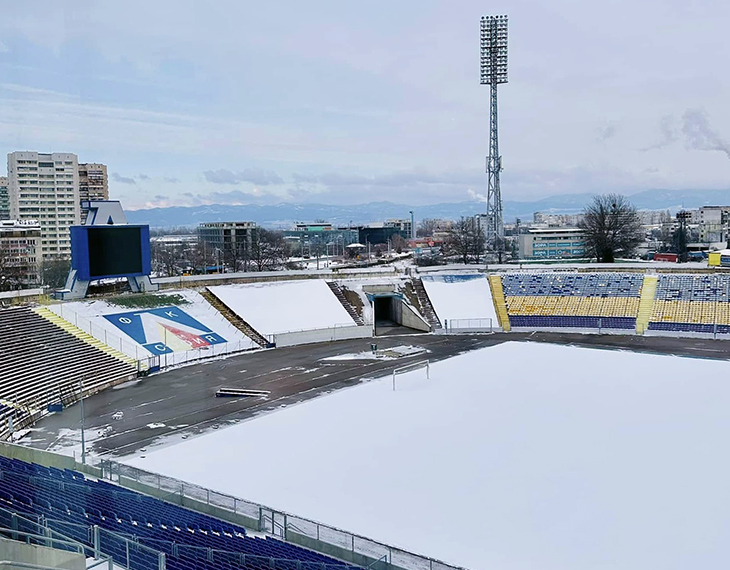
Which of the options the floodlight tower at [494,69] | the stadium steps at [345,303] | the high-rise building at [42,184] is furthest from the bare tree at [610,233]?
the high-rise building at [42,184]

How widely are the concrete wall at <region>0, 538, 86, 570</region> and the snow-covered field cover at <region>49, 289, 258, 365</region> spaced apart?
24670 millimetres

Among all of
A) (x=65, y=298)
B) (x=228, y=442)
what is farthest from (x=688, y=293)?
(x=65, y=298)

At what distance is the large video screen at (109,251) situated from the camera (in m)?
36.9

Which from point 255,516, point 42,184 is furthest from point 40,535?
point 42,184

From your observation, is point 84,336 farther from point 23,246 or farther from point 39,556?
point 23,246

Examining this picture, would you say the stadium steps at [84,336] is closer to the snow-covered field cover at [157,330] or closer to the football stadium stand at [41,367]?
the football stadium stand at [41,367]

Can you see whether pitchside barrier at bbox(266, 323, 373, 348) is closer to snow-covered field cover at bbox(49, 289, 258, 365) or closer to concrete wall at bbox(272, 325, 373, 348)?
concrete wall at bbox(272, 325, 373, 348)

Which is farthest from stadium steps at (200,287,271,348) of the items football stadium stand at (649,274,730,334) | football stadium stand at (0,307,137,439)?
football stadium stand at (649,274,730,334)

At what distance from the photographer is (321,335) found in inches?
1578

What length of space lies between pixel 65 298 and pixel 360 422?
72.3 feet

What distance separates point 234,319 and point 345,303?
799cm

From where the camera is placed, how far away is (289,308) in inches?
1693

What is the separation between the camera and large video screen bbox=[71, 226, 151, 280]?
36.9m

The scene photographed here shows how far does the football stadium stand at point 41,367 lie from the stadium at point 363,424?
112 mm
